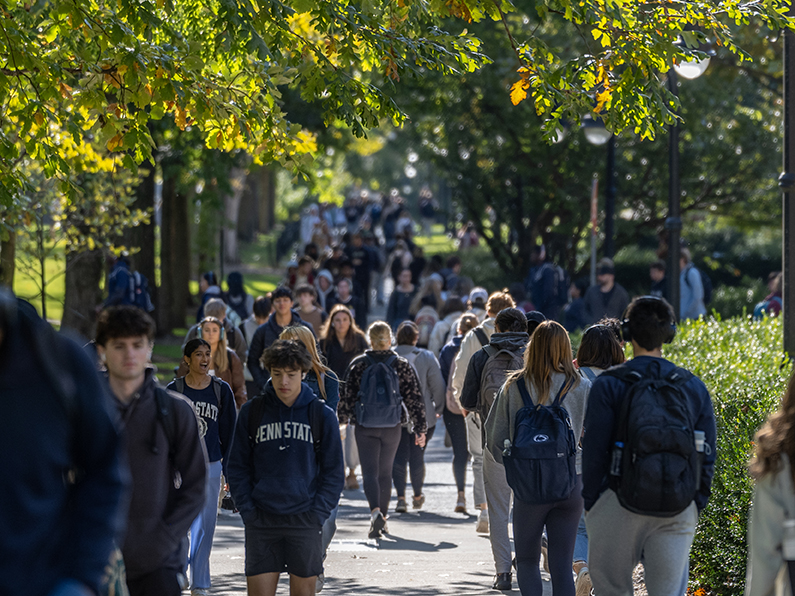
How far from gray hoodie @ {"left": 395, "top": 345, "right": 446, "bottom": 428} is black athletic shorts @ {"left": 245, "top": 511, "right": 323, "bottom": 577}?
499 centimetres

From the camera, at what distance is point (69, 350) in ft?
9.30

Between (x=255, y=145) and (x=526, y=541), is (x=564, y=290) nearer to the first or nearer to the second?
(x=255, y=145)

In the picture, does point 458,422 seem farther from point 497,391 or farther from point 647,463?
point 647,463

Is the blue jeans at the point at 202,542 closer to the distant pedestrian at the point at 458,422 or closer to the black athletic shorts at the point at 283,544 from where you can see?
the black athletic shorts at the point at 283,544

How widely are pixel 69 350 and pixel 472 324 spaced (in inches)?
307

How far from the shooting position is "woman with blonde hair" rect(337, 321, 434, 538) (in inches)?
365

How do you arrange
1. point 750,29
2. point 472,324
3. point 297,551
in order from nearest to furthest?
point 297,551 < point 472,324 < point 750,29

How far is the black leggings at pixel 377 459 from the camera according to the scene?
930 centimetres

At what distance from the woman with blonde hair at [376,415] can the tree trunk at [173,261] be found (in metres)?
12.7

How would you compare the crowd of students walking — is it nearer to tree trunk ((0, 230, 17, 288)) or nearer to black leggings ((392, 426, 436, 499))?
black leggings ((392, 426, 436, 499))

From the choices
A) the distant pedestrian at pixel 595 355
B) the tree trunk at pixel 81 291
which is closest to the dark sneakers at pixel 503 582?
the distant pedestrian at pixel 595 355

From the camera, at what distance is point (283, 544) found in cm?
556

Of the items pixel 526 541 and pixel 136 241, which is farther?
pixel 136 241

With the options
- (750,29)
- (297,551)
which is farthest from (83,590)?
(750,29)
